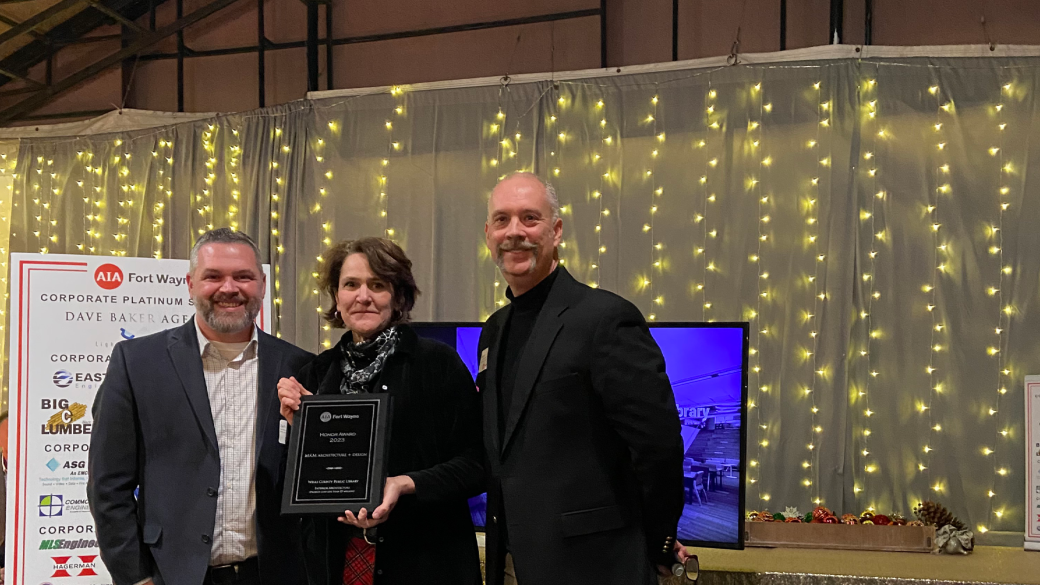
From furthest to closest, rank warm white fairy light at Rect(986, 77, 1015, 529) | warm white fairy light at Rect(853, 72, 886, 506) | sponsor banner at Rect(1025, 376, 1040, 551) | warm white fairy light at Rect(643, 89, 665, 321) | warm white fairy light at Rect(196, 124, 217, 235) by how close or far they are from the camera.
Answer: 1. warm white fairy light at Rect(196, 124, 217, 235)
2. warm white fairy light at Rect(643, 89, 665, 321)
3. warm white fairy light at Rect(853, 72, 886, 506)
4. warm white fairy light at Rect(986, 77, 1015, 529)
5. sponsor banner at Rect(1025, 376, 1040, 551)

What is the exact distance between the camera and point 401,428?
2.35 m

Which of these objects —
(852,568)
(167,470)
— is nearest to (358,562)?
(167,470)

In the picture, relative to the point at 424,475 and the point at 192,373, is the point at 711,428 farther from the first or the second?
the point at 192,373

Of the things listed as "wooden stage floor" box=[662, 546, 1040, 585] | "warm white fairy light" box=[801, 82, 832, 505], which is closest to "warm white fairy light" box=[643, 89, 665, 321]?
"warm white fairy light" box=[801, 82, 832, 505]

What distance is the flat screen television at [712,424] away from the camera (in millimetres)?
3568

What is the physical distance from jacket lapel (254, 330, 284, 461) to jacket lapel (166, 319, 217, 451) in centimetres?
13

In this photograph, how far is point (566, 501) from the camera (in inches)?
82.4

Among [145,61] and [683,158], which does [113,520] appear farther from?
[145,61]

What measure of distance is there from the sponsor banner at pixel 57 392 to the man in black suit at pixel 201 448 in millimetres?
609

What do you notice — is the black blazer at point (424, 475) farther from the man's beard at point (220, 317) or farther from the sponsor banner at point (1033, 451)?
the sponsor banner at point (1033, 451)

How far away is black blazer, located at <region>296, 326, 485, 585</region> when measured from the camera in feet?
7.41

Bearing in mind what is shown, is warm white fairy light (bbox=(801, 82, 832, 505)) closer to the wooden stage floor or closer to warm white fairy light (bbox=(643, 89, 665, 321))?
warm white fairy light (bbox=(643, 89, 665, 321))

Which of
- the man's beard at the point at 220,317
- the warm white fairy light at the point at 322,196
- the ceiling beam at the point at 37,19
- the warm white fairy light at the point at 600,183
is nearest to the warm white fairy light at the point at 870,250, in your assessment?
the warm white fairy light at the point at 600,183

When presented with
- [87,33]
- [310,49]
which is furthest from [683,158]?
[87,33]
